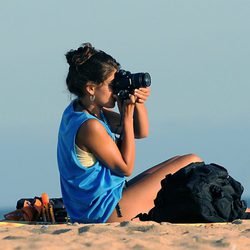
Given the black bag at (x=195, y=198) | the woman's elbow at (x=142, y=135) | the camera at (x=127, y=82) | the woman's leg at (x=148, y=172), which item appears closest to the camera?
the black bag at (x=195, y=198)

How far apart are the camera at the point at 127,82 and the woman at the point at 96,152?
0.04m

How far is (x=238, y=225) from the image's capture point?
7152 mm

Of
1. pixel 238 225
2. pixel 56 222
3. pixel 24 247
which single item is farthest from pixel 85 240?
pixel 56 222

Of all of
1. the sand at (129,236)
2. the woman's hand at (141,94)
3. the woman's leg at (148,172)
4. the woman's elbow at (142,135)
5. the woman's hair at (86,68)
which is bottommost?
the sand at (129,236)

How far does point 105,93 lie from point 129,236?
5.12 ft

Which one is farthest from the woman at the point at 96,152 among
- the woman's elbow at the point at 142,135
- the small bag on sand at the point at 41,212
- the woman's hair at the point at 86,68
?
the small bag on sand at the point at 41,212

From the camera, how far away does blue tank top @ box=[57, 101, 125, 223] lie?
762 cm

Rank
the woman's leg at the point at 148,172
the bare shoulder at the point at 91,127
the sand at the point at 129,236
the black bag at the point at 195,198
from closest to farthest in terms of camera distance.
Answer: the sand at the point at 129,236
the black bag at the point at 195,198
the bare shoulder at the point at 91,127
the woman's leg at the point at 148,172

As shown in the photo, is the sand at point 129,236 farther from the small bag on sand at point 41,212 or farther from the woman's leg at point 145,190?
the small bag on sand at point 41,212

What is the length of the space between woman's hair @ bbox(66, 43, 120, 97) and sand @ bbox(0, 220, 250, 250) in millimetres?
1191

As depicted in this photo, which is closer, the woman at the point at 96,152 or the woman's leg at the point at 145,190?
the woman at the point at 96,152

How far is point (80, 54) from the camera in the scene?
7.79 meters

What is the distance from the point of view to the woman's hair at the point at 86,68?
7.76m

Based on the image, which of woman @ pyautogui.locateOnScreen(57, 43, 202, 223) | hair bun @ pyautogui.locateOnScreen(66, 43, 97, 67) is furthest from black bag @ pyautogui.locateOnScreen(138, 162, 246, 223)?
hair bun @ pyautogui.locateOnScreen(66, 43, 97, 67)
